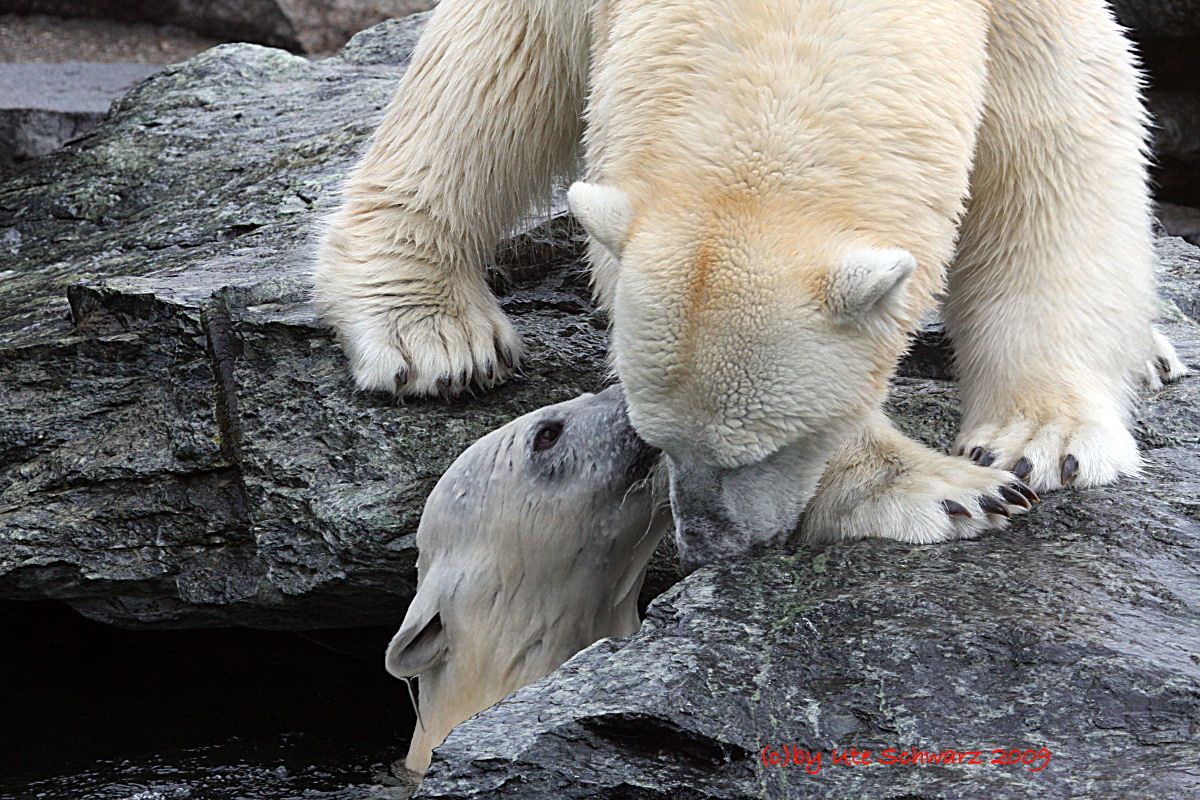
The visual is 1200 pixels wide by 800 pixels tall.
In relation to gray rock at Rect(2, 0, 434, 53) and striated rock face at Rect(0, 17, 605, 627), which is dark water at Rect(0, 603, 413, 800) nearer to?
striated rock face at Rect(0, 17, 605, 627)

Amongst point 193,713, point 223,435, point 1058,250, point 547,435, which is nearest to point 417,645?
point 547,435

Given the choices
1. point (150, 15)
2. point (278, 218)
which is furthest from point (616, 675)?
point (150, 15)

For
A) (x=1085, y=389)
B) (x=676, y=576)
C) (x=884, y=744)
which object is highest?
(x=1085, y=389)

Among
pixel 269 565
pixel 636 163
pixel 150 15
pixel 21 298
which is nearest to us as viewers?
pixel 636 163

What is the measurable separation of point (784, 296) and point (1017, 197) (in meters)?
0.94

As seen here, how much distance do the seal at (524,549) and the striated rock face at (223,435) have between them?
12.4 inches

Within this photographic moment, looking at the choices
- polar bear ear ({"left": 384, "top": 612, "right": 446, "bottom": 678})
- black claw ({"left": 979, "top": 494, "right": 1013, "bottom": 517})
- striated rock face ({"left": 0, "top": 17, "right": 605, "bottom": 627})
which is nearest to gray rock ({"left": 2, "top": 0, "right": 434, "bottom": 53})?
striated rock face ({"left": 0, "top": 17, "right": 605, "bottom": 627})

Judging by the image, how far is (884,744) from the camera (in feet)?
7.23

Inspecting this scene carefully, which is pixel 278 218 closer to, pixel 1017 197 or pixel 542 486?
pixel 542 486

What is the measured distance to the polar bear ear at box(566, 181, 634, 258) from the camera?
2484 millimetres

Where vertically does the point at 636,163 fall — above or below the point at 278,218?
above

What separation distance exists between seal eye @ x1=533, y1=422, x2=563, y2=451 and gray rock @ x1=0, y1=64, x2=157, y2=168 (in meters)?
3.92

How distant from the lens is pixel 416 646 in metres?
3.14

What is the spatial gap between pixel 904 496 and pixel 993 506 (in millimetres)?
165
